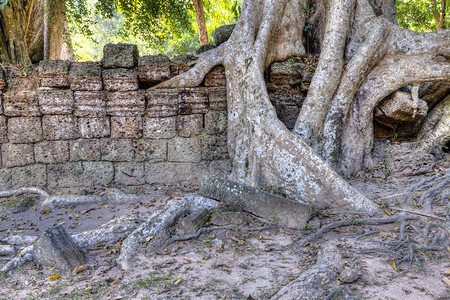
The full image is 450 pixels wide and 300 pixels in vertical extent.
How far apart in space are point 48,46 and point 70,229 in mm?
4014

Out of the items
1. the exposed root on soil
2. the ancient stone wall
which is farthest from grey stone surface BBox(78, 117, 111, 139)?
the exposed root on soil

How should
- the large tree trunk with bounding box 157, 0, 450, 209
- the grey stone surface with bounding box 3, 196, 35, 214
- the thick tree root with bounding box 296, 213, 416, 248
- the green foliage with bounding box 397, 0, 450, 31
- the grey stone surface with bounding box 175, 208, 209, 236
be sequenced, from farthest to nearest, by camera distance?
the green foliage with bounding box 397, 0, 450, 31, the large tree trunk with bounding box 157, 0, 450, 209, the grey stone surface with bounding box 3, 196, 35, 214, the grey stone surface with bounding box 175, 208, 209, 236, the thick tree root with bounding box 296, 213, 416, 248

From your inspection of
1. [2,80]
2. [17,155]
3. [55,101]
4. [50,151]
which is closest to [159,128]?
[55,101]

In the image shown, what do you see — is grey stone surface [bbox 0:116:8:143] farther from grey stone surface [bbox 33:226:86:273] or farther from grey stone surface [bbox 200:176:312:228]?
grey stone surface [bbox 200:176:312:228]

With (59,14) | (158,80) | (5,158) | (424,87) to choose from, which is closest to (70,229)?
(5,158)

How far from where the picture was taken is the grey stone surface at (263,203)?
10.3ft

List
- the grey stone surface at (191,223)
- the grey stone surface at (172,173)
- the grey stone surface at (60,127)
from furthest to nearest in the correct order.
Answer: the grey stone surface at (172,173) < the grey stone surface at (60,127) < the grey stone surface at (191,223)

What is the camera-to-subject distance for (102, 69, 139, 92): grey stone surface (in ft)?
15.5

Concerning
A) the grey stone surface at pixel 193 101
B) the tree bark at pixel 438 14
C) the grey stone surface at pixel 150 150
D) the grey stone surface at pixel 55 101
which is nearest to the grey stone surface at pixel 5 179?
the grey stone surface at pixel 55 101

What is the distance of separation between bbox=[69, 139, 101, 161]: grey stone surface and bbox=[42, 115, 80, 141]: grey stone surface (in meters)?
0.13

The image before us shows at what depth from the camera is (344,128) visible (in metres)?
4.53

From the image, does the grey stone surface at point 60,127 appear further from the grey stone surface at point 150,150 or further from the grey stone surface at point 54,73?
the grey stone surface at point 150,150

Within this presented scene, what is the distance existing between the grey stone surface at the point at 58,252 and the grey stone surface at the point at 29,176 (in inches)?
87.3

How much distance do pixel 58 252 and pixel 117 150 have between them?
2324 millimetres
